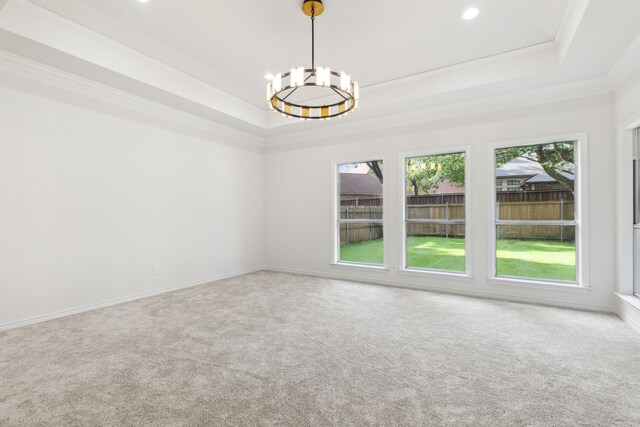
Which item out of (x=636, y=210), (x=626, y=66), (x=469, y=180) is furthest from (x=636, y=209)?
(x=469, y=180)

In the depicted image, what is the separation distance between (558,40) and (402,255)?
3.30m

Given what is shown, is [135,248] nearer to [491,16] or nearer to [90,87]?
[90,87]

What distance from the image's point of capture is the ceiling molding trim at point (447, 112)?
3.87m

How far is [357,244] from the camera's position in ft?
19.8

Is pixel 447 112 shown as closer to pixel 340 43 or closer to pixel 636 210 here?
pixel 340 43

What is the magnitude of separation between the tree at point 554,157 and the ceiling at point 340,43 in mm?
779

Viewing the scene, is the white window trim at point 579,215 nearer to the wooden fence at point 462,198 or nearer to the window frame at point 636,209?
the wooden fence at point 462,198

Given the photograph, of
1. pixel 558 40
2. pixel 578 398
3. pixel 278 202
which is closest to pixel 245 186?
pixel 278 202

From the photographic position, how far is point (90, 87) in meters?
3.82

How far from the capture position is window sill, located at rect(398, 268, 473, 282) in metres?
→ 4.57

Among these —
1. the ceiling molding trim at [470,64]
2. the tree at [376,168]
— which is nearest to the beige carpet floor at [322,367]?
the tree at [376,168]

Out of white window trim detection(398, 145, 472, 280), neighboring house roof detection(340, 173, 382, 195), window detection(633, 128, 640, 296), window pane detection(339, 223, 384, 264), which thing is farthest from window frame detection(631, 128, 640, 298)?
window pane detection(339, 223, 384, 264)

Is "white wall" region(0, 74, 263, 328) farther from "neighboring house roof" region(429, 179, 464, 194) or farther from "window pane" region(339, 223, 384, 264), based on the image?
"neighboring house roof" region(429, 179, 464, 194)

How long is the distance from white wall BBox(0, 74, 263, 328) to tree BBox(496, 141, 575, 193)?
188 inches
